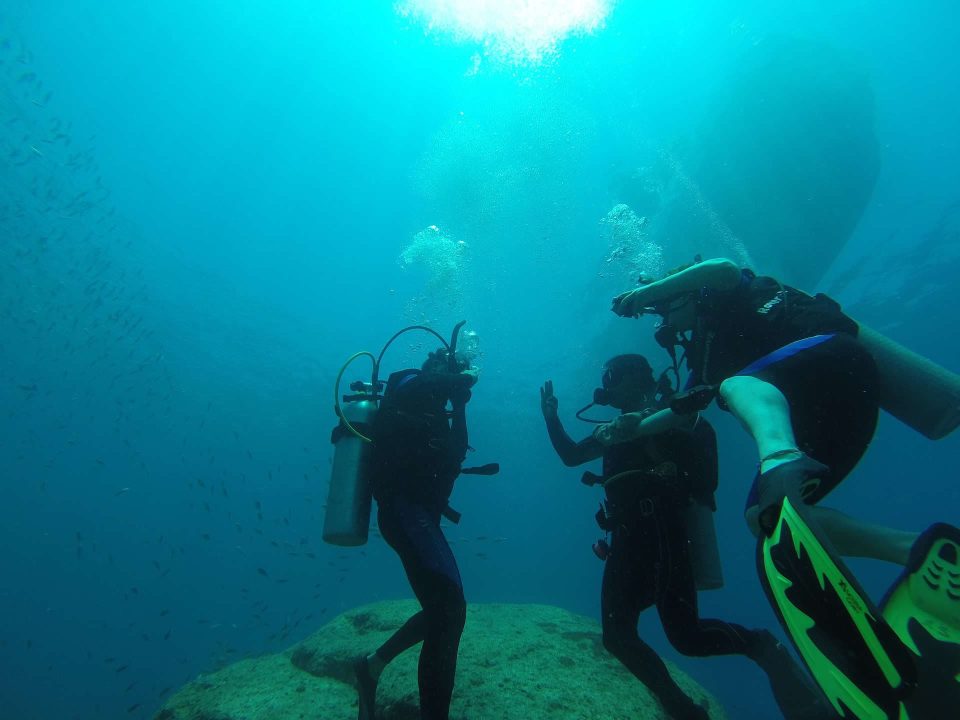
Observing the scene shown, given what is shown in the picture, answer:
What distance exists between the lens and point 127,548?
77.4 m

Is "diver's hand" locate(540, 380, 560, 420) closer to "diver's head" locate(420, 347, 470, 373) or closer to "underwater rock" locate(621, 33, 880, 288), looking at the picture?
"diver's head" locate(420, 347, 470, 373)

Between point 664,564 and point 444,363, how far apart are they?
3027mm

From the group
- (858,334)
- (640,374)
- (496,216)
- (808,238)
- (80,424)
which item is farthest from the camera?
(80,424)

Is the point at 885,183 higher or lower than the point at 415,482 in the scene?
higher

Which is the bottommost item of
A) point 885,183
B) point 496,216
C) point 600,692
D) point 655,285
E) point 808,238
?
point 600,692

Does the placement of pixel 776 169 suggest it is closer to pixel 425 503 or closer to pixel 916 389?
pixel 916 389

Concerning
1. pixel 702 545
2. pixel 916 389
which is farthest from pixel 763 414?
pixel 702 545

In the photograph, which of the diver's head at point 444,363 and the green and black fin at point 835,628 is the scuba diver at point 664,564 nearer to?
the diver's head at point 444,363

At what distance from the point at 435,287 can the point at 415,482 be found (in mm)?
24301

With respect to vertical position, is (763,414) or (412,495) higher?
(412,495)

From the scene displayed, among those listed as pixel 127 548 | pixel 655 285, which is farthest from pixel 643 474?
pixel 127 548

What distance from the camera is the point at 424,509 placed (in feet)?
13.4

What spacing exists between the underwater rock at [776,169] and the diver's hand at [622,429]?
20.0 m

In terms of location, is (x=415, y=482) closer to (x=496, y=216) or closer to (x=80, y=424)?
(x=496, y=216)
